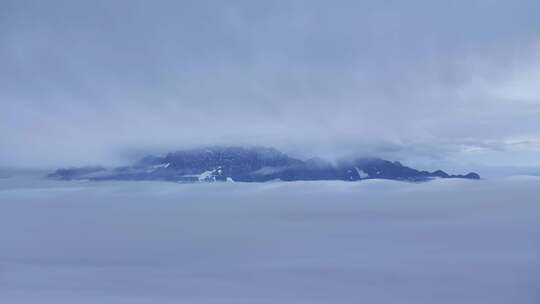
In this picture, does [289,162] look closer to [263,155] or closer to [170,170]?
[263,155]

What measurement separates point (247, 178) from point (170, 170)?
22094 millimetres

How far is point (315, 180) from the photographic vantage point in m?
92.8

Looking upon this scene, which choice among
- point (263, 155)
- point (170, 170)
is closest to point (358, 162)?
point (263, 155)

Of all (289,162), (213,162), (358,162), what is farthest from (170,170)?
(358,162)

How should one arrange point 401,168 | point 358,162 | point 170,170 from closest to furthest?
point 170,170 → point 401,168 → point 358,162

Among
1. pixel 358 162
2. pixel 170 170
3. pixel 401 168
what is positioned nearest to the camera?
pixel 170 170

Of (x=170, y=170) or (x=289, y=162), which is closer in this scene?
(x=170, y=170)

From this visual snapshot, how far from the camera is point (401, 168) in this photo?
290 feet

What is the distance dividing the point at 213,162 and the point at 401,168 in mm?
30087

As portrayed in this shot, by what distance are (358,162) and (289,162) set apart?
1211 centimetres

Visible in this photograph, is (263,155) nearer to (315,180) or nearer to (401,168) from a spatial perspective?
(315,180)

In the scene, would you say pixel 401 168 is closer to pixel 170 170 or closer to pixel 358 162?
pixel 358 162

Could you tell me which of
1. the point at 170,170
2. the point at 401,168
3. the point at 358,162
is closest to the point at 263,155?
the point at 358,162

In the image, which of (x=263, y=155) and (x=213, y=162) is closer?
(x=213, y=162)
